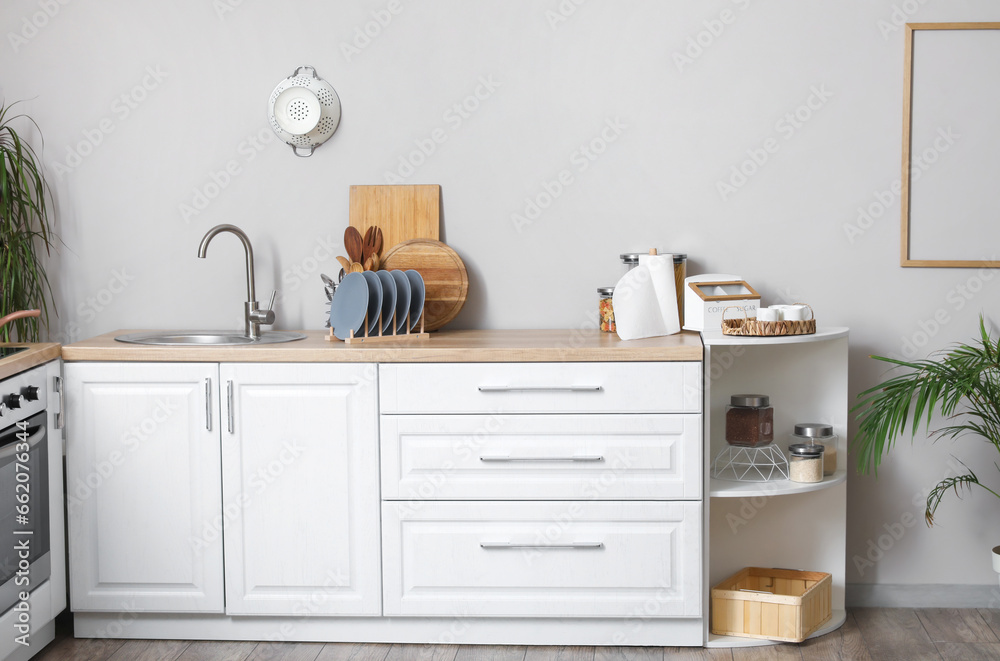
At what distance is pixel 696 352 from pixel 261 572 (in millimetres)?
1355

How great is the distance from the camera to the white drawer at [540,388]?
237 cm

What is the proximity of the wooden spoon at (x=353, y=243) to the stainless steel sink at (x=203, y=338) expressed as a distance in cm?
30

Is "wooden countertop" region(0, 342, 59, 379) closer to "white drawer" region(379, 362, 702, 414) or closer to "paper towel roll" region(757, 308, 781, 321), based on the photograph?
"white drawer" region(379, 362, 702, 414)

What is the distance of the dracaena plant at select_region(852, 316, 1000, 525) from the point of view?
8.09 feet

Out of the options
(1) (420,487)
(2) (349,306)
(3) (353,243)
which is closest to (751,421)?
(1) (420,487)

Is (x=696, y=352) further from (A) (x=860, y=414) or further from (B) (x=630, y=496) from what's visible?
(A) (x=860, y=414)

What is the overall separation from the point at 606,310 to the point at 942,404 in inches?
43.4

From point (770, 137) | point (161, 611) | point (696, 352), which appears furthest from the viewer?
point (770, 137)

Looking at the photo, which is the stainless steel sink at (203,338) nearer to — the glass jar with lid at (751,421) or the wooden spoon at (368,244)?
the wooden spoon at (368,244)

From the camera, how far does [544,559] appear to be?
2434 millimetres

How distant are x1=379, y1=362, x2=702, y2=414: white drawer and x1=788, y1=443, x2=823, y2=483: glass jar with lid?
1.21 ft

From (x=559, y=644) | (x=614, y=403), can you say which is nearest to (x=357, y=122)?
(x=614, y=403)

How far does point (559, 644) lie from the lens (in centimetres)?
249

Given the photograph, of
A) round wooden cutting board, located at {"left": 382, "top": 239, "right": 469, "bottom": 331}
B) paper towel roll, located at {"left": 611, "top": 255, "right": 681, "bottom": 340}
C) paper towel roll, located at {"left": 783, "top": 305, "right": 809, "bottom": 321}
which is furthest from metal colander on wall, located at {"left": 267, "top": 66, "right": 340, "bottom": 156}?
paper towel roll, located at {"left": 783, "top": 305, "right": 809, "bottom": 321}
